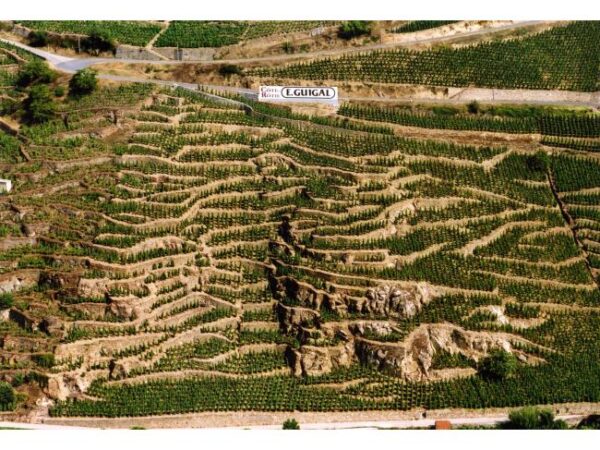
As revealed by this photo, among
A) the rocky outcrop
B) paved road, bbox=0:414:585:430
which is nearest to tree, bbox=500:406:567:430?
paved road, bbox=0:414:585:430

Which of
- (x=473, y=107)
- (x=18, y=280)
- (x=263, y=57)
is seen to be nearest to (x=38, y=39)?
(x=263, y=57)

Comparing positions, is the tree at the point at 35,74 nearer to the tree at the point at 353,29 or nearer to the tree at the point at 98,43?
the tree at the point at 98,43

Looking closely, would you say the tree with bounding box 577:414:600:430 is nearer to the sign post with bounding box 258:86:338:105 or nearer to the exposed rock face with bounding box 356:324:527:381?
the exposed rock face with bounding box 356:324:527:381

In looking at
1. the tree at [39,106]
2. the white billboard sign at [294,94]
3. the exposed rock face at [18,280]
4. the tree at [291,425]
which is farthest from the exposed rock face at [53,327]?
the white billboard sign at [294,94]

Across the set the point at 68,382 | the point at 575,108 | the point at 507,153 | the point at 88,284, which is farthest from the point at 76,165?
the point at 575,108

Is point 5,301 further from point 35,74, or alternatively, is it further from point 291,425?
point 35,74

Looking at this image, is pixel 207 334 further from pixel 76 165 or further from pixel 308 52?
pixel 308 52

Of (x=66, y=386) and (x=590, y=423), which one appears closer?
(x=66, y=386)
